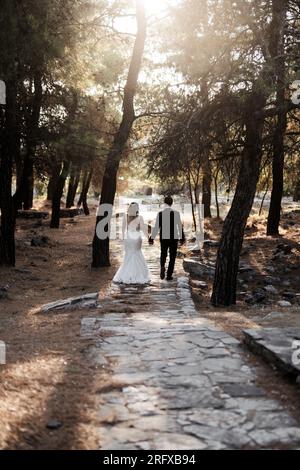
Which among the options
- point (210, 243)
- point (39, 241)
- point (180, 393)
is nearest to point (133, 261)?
point (180, 393)

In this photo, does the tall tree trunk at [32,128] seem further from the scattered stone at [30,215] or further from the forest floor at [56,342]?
the scattered stone at [30,215]

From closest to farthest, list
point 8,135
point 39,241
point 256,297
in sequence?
point 256,297 → point 8,135 → point 39,241

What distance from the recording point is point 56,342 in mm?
6516

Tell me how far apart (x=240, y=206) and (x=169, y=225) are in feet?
6.09

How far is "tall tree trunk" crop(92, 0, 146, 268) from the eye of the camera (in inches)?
525

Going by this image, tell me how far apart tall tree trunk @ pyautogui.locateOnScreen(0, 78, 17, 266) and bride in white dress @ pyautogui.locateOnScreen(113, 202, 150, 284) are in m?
3.46

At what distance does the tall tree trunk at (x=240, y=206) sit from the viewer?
1029cm

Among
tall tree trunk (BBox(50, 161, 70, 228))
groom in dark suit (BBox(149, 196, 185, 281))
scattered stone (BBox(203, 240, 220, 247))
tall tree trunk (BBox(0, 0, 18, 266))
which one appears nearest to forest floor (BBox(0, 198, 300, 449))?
tall tree trunk (BBox(0, 0, 18, 266))

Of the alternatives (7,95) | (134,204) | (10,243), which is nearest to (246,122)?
(134,204)

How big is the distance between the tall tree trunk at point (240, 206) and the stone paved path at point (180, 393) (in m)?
3.59

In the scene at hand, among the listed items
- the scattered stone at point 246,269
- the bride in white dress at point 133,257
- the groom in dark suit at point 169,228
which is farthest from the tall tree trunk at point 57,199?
the groom in dark suit at point 169,228

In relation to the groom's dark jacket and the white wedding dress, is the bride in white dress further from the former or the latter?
the groom's dark jacket

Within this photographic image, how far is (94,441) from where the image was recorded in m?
3.70

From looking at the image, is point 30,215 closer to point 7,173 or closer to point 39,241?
point 39,241
